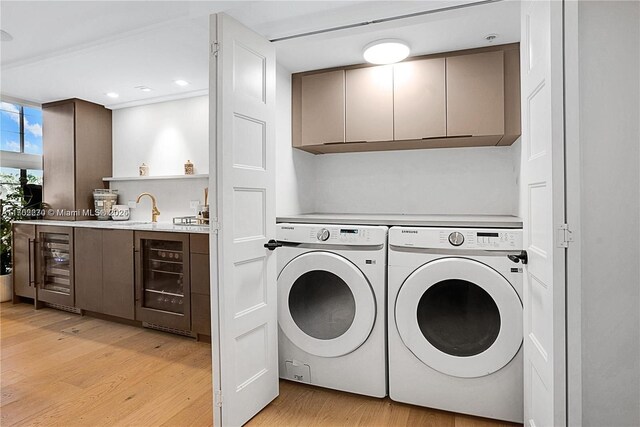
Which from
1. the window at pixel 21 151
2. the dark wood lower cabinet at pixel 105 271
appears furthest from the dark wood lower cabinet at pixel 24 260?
the dark wood lower cabinet at pixel 105 271

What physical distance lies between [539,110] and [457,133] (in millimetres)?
1097

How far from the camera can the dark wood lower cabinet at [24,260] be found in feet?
11.8

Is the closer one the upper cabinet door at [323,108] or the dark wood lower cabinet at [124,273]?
the upper cabinet door at [323,108]

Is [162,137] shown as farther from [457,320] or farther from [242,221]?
[457,320]

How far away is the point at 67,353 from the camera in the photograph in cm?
258

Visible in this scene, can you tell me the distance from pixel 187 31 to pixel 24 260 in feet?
9.79

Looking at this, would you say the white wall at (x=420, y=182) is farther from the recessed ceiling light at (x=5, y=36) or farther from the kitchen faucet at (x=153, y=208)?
the recessed ceiling light at (x=5, y=36)

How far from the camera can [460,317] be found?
71.0 inches

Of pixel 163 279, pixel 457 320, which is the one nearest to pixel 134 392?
pixel 163 279

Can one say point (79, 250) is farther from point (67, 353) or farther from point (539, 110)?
point (539, 110)

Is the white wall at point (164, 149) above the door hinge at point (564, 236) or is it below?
above

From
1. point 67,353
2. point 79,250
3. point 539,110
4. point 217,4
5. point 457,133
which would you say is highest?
point 217,4

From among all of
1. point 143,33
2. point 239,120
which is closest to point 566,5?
point 239,120

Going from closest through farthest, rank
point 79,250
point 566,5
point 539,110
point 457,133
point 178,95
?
point 566,5 → point 539,110 → point 457,133 → point 79,250 → point 178,95
